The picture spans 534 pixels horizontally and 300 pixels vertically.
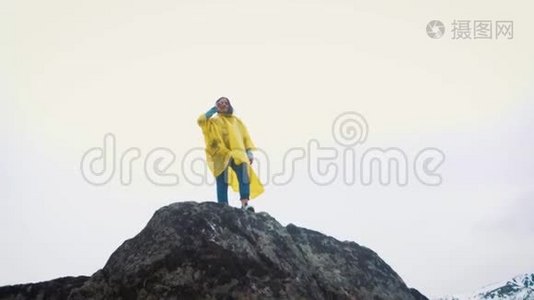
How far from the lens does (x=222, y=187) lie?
15.1 m

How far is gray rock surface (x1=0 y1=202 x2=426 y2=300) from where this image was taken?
11422 mm

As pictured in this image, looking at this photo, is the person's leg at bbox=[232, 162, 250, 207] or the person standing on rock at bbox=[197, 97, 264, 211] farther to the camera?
the person standing on rock at bbox=[197, 97, 264, 211]

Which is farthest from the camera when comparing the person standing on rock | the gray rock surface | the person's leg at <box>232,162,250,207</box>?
the person standing on rock

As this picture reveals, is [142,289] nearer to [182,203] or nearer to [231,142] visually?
[182,203]

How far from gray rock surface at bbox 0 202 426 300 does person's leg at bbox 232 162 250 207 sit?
1.28 m

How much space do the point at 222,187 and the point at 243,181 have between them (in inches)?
26.3

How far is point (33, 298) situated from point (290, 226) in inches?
211

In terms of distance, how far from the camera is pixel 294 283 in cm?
1184

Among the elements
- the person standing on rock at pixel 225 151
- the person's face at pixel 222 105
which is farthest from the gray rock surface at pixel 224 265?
the person's face at pixel 222 105

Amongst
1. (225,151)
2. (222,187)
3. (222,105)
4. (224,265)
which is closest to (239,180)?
(222,187)

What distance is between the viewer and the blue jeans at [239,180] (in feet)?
48.0

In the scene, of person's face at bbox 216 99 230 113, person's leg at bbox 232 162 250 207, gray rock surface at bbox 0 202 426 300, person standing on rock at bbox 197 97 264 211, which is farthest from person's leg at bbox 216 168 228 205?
gray rock surface at bbox 0 202 426 300

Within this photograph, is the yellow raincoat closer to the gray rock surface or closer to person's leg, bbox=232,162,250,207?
person's leg, bbox=232,162,250,207

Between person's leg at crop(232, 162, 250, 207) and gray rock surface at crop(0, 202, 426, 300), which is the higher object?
person's leg at crop(232, 162, 250, 207)
